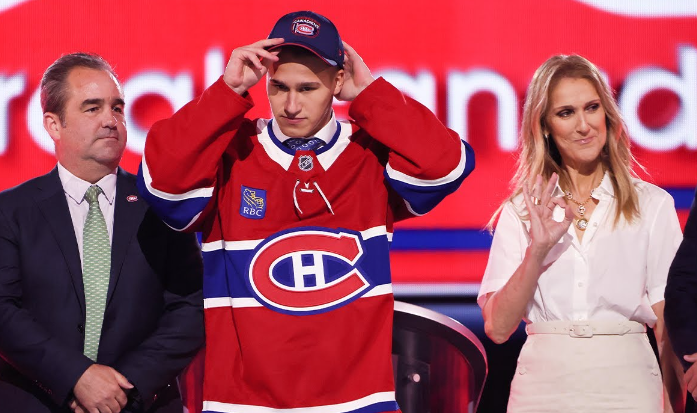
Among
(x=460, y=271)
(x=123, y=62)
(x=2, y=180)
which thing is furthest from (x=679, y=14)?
(x=2, y=180)

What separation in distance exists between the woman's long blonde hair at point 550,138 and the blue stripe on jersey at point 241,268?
0.55m

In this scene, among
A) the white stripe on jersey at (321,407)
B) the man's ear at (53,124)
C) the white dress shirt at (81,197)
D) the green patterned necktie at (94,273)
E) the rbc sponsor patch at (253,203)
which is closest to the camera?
the white stripe on jersey at (321,407)

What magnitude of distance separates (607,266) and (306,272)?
0.89 meters

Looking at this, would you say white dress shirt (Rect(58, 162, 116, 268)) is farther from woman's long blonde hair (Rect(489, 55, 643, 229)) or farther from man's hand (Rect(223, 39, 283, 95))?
woman's long blonde hair (Rect(489, 55, 643, 229))

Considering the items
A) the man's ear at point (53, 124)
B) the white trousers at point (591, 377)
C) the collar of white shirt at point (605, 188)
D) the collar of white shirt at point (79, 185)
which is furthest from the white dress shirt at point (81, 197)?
the collar of white shirt at point (605, 188)

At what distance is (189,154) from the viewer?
240 centimetres

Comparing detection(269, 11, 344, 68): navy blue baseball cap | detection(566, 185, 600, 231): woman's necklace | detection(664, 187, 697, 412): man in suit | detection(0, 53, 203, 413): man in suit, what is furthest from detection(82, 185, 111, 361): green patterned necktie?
detection(664, 187, 697, 412): man in suit

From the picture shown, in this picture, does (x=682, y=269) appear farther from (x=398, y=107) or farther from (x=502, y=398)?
(x=502, y=398)

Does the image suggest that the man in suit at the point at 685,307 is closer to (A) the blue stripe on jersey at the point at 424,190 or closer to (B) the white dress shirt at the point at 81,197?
(A) the blue stripe on jersey at the point at 424,190

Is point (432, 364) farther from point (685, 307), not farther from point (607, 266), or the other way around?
point (685, 307)

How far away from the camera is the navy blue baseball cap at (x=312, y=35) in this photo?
8.15 ft

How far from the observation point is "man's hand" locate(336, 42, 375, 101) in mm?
2604

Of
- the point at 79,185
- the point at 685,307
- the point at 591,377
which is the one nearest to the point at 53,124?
the point at 79,185

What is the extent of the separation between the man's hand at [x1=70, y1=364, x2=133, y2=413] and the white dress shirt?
417 millimetres
